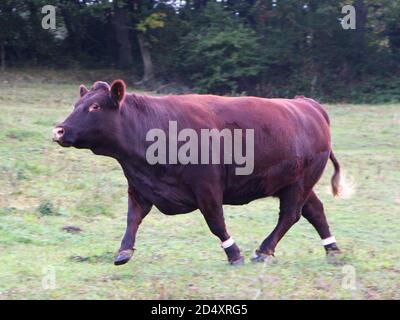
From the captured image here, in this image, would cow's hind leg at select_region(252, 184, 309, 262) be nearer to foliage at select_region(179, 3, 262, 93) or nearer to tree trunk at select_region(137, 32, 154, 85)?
foliage at select_region(179, 3, 262, 93)

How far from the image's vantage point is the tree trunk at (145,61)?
1118 inches

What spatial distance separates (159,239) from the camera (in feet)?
30.6

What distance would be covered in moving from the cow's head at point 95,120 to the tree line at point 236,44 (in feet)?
65.2

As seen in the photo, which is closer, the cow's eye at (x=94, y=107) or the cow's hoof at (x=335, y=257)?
the cow's eye at (x=94, y=107)

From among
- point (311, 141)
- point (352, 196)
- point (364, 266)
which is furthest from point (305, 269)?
point (352, 196)

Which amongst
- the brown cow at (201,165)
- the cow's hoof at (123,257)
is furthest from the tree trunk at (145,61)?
the cow's hoof at (123,257)

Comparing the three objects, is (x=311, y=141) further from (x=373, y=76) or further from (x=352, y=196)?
(x=373, y=76)

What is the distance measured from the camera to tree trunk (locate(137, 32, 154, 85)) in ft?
93.2

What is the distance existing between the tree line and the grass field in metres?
11.5

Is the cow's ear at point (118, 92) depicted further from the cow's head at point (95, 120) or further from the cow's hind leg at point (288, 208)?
the cow's hind leg at point (288, 208)

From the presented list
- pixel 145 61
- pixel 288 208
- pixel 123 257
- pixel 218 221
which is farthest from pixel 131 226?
pixel 145 61

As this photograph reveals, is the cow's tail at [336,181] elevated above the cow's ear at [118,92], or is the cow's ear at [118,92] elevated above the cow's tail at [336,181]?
the cow's ear at [118,92]

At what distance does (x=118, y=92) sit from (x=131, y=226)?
119 cm
